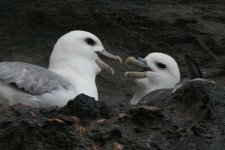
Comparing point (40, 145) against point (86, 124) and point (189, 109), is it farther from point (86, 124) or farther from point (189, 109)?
point (189, 109)

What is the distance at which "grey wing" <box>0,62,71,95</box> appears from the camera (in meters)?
6.12

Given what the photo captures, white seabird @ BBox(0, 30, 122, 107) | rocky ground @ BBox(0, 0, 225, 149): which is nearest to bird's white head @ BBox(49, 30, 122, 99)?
white seabird @ BBox(0, 30, 122, 107)

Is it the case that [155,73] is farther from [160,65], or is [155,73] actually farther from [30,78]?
[30,78]

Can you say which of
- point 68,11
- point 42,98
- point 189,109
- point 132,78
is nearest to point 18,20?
point 68,11

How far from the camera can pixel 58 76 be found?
6.52 meters

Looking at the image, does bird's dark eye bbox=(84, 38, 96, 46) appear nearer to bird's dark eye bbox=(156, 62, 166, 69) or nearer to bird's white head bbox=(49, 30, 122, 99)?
bird's white head bbox=(49, 30, 122, 99)

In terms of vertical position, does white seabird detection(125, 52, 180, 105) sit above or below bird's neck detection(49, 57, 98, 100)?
below

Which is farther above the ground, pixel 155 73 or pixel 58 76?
pixel 58 76

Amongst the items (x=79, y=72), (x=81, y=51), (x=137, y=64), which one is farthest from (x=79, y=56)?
(x=137, y=64)

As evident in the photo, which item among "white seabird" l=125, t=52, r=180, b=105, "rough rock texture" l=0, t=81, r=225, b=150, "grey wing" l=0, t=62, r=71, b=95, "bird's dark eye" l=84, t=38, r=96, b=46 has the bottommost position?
"white seabird" l=125, t=52, r=180, b=105

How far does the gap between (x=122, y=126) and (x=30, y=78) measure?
47.5 inches

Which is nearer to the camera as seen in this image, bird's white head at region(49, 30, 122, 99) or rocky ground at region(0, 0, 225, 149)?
bird's white head at region(49, 30, 122, 99)

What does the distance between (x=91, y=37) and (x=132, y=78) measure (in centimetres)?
106

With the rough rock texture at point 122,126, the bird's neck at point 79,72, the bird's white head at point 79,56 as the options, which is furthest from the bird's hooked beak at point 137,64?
the rough rock texture at point 122,126
